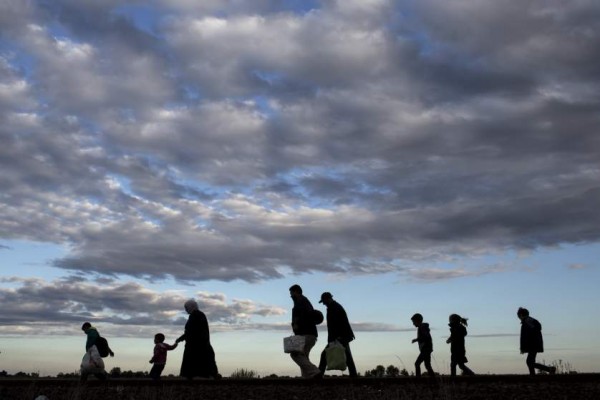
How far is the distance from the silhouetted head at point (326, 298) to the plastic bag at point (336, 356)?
3.22 feet

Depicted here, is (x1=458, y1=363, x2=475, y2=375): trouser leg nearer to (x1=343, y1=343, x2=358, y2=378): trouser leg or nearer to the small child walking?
(x1=343, y1=343, x2=358, y2=378): trouser leg

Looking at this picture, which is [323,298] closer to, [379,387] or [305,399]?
[379,387]

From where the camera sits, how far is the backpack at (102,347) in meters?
19.5

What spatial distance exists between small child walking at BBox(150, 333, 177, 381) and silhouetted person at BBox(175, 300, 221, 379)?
0.53m


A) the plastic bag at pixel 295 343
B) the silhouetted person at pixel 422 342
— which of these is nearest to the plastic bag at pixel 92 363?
the plastic bag at pixel 295 343

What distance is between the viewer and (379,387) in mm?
15266

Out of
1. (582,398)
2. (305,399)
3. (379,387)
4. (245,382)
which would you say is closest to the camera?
(582,398)

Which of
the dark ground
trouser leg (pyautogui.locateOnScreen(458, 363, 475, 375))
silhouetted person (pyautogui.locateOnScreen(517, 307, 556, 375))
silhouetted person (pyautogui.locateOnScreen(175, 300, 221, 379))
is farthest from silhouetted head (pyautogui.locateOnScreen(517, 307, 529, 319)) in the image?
silhouetted person (pyautogui.locateOnScreen(175, 300, 221, 379))

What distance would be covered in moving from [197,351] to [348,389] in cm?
545

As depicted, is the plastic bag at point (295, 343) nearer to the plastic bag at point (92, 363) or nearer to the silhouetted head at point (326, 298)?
the silhouetted head at point (326, 298)

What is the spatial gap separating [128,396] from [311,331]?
446 centimetres

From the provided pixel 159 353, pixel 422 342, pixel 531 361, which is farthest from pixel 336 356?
pixel 531 361

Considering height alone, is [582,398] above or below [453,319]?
below

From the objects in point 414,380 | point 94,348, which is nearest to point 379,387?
point 414,380
